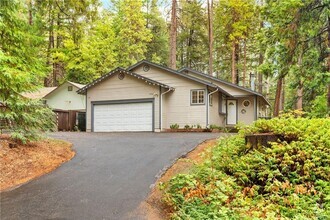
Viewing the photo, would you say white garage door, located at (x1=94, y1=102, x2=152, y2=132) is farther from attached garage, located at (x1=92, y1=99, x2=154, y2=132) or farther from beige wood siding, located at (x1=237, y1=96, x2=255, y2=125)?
beige wood siding, located at (x1=237, y1=96, x2=255, y2=125)

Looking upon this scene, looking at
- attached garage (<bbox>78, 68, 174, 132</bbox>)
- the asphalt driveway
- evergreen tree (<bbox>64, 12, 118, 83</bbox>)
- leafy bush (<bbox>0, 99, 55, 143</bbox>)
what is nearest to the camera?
the asphalt driveway

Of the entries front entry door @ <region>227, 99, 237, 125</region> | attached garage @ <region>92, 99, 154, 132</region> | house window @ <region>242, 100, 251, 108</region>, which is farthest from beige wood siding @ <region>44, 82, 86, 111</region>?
house window @ <region>242, 100, 251, 108</region>

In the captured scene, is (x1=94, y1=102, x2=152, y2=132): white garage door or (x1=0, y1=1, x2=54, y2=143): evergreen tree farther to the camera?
(x1=94, y1=102, x2=152, y2=132): white garage door

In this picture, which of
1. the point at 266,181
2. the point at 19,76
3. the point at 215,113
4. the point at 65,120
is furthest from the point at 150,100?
the point at 266,181

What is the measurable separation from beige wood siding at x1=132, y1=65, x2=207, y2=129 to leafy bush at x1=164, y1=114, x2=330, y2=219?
38.6ft

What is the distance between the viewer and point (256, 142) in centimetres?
625

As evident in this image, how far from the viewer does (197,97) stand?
1855 centimetres

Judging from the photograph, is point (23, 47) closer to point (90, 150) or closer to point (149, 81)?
point (90, 150)

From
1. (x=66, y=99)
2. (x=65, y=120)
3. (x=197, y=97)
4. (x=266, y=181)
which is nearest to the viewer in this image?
(x=266, y=181)

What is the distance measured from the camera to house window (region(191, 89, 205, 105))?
18.4 metres

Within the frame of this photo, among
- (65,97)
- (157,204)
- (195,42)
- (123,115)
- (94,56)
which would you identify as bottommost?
(157,204)

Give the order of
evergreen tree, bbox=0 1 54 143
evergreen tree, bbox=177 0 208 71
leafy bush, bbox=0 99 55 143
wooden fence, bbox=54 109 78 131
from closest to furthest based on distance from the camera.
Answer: evergreen tree, bbox=0 1 54 143
leafy bush, bbox=0 99 55 143
wooden fence, bbox=54 109 78 131
evergreen tree, bbox=177 0 208 71

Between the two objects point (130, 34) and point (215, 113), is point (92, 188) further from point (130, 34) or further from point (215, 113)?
point (130, 34)

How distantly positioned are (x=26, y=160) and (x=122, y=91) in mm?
11610
